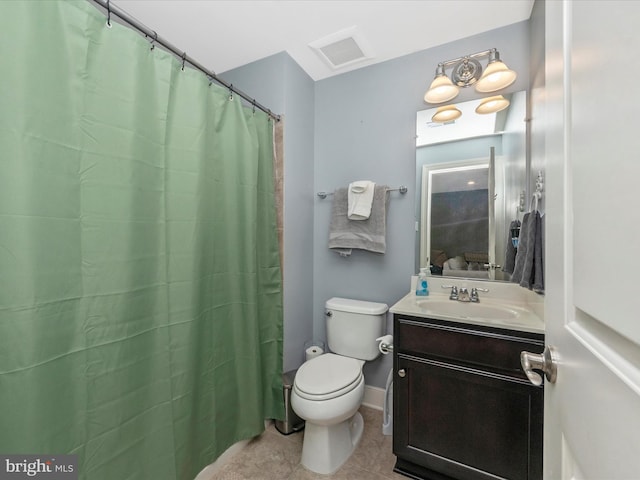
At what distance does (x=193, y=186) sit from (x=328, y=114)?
1.29 metres

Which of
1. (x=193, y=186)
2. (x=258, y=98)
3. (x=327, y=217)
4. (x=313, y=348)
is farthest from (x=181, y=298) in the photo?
(x=258, y=98)

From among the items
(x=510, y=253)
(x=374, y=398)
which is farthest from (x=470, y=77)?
(x=374, y=398)

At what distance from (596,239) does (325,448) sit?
156 cm

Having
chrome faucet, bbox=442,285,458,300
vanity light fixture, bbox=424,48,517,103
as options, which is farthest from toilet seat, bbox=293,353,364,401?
vanity light fixture, bbox=424,48,517,103

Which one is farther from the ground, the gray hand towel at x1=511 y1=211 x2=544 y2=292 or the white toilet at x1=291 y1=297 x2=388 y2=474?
the gray hand towel at x1=511 y1=211 x2=544 y2=292

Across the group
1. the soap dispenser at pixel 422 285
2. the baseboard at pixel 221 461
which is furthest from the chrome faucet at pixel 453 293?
the baseboard at pixel 221 461

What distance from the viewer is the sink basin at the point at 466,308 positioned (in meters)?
1.45

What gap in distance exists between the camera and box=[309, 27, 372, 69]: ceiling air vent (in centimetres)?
168

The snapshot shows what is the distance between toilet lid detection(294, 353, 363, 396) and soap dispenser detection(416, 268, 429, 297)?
0.56 m

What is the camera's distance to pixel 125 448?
1000 millimetres

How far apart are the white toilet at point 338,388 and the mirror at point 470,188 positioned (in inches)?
21.3

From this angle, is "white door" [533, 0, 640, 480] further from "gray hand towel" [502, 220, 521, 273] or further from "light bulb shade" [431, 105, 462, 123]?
"light bulb shade" [431, 105, 462, 123]

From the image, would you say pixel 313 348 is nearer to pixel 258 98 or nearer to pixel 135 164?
pixel 135 164

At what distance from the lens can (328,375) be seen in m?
1.52
